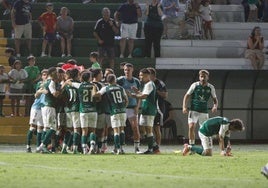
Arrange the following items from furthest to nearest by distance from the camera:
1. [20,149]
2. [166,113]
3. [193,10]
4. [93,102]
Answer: [193,10] < [166,113] < [20,149] < [93,102]

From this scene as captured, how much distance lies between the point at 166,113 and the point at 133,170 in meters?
14.5

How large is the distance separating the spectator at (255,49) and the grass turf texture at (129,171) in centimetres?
1193

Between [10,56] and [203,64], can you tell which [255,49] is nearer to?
[203,64]

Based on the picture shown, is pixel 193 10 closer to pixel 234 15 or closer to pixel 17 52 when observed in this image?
pixel 234 15

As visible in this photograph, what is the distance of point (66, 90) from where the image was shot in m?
25.8

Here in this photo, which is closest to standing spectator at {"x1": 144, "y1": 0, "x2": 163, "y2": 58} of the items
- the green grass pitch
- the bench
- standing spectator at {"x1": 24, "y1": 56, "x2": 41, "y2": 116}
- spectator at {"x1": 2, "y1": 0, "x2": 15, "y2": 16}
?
the bench

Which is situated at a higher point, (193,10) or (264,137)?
(193,10)

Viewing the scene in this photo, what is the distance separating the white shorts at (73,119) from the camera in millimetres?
25703

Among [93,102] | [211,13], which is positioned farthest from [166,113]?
[93,102]

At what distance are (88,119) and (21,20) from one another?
1145 centimetres

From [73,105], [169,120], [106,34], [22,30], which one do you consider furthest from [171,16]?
[73,105]

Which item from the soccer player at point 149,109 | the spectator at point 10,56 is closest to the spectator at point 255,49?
the spectator at point 10,56

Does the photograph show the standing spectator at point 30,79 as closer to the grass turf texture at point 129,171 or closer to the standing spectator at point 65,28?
the standing spectator at point 65,28

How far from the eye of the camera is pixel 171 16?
37.6m
